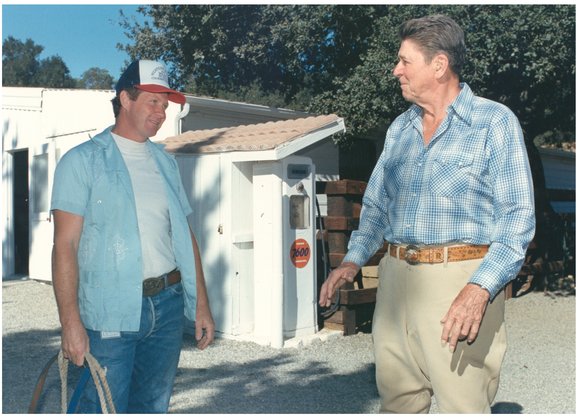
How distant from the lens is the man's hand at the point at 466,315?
2.28m

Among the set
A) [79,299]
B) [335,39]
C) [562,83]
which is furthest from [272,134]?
[562,83]

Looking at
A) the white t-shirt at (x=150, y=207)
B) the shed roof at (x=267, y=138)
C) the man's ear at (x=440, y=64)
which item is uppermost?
the shed roof at (x=267, y=138)

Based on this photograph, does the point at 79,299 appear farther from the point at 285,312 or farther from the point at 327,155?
the point at 327,155

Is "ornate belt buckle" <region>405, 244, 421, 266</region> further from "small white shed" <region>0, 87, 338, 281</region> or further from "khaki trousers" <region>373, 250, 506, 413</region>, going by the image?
"small white shed" <region>0, 87, 338, 281</region>

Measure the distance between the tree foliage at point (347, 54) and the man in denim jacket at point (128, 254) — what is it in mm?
7613

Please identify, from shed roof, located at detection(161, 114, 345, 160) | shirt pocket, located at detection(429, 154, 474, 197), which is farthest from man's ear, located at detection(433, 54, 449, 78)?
shed roof, located at detection(161, 114, 345, 160)

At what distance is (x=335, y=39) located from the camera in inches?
480

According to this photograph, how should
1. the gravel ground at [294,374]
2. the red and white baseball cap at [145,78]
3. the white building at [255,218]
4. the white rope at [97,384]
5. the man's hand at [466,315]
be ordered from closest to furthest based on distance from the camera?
the man's hand at [466,315] < the white rope at [97,384] < the red and white baseball cap at [145,78] < the gravel ground at [294,374] < the white building at [255,218]

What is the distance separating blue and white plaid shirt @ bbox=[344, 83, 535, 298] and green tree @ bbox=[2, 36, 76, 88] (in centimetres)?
3990

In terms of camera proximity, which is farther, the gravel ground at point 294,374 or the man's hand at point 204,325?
the gravel ground at point 294,374

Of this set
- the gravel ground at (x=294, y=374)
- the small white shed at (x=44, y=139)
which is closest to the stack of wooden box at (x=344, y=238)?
the gravel ground at (x=294, y=374)

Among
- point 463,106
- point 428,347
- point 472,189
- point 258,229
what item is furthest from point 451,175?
point 258,229

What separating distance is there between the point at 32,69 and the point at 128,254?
A: 42.1 meters

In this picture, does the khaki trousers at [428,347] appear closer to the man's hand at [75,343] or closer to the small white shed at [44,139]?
the man's hand at [75,343]
